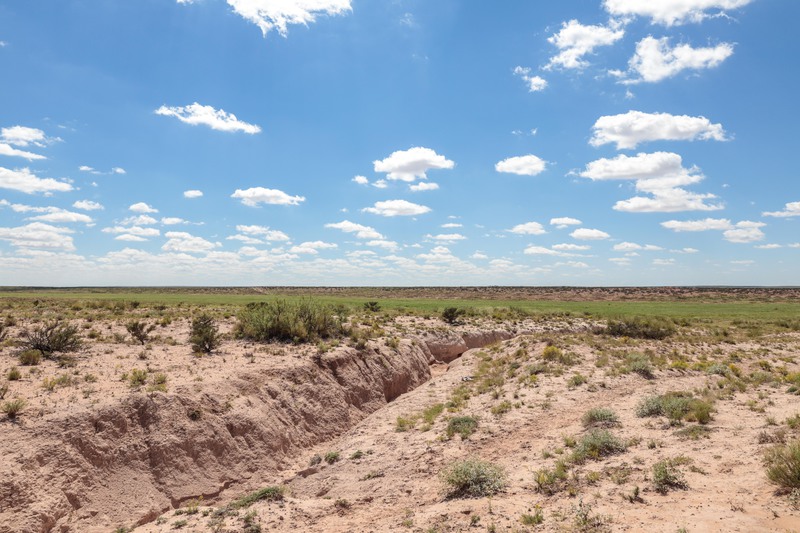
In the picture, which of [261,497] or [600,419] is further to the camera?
[600,419]

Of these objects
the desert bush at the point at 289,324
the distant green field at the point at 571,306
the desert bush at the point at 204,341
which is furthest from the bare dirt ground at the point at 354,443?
the distant green field at the point at 571,306

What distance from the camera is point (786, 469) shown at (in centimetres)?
833

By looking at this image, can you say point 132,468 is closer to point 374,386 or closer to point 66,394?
point 66,394

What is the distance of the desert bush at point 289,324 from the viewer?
24969 millimetres

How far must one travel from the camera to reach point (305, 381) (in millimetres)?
19469

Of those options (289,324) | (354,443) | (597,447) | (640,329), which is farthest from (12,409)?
(640,329)

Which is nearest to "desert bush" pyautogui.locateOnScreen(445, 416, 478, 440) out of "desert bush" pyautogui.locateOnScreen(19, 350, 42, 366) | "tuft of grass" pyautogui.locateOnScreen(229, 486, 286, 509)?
"tuft of grass" pyautogui.locateOnScreen(229, 486, 286, 509)

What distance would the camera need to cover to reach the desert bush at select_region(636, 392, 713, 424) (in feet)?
44.1

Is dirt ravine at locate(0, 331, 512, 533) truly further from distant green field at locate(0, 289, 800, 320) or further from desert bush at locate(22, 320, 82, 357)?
distant green field at locate(0, 289, 800, 320)

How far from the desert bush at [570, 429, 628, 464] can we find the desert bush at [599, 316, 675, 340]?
23534 mm

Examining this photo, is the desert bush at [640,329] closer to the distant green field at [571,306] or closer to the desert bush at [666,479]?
the distant green field at [571,306]

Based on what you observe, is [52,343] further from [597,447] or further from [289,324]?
[597,447]

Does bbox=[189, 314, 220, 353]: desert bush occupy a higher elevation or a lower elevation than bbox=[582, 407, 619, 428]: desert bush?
higher

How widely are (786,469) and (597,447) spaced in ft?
13.2
